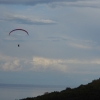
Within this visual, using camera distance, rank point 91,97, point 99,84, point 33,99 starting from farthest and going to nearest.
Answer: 1. point 99,84
2. point 33,99
3. point 91,97

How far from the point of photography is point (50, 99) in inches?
1570

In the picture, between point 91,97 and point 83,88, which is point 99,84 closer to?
point 83,88

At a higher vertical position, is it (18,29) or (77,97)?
(18,29)

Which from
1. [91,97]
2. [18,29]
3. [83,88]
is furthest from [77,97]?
[18,29]

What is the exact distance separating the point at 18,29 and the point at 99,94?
11.5m

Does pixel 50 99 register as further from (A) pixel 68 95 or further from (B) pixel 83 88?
(B) pixel 83 88

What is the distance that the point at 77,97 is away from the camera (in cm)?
3919

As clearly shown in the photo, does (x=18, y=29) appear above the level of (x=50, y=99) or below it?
above

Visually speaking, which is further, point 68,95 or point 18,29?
point 18,29

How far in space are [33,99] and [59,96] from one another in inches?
94.8

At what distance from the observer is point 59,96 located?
40531mm

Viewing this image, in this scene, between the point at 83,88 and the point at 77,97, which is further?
the point at 83,88

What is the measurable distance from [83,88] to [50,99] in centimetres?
459

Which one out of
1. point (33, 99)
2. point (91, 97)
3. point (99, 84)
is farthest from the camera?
point (99, 84)
